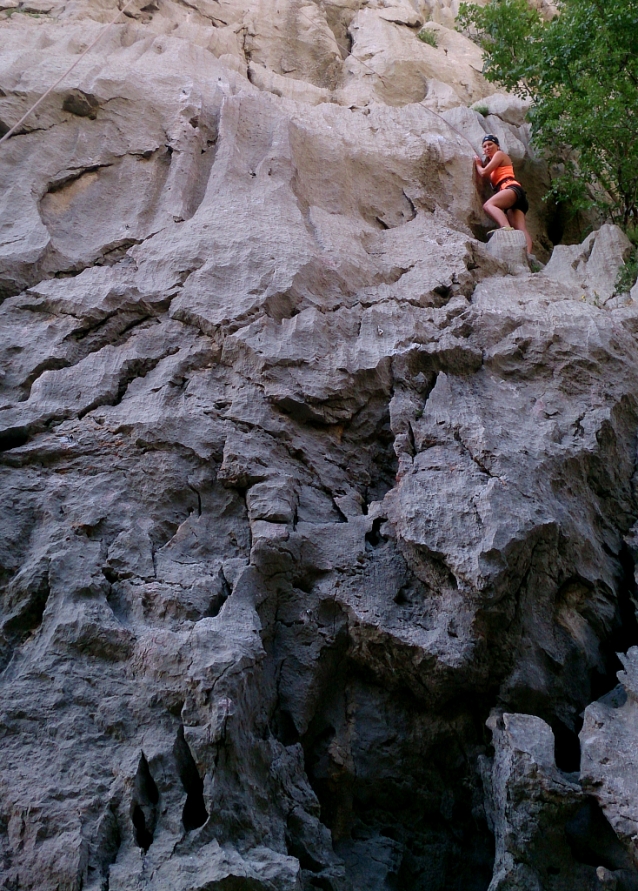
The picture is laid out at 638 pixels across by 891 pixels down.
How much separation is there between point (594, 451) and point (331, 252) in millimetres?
3011

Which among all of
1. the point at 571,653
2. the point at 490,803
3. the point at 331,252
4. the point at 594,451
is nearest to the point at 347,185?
the point at 331,252

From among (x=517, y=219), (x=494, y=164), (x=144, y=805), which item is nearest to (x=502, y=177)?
(x=494, y=164)

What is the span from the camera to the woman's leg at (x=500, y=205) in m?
8.91

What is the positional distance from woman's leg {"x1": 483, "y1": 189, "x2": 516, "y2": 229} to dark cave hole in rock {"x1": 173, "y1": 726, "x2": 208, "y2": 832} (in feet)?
22.6

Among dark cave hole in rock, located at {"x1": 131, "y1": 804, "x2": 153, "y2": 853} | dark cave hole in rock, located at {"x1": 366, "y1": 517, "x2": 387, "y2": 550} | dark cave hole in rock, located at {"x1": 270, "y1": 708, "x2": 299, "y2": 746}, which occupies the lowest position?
dark cave hole in rock, located at {"x1": 270, "y1": 708, "x2": 299, "y2": 746}

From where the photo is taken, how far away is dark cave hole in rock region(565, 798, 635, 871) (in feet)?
14.3

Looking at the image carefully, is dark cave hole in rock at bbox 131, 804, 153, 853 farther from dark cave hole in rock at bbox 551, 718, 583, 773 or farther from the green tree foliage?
the green tree foliage

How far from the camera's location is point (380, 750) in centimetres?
491

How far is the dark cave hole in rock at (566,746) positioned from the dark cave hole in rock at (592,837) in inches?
14.5

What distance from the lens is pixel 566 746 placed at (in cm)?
496

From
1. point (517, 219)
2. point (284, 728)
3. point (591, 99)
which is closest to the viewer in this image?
point (284, 728)

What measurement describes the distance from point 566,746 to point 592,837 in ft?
2.06

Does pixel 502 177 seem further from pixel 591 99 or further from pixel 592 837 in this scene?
pixel 592 837

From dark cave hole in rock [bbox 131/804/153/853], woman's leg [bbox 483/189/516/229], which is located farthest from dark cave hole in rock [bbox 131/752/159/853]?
woman's leg [bbox 483/189/516/229]
